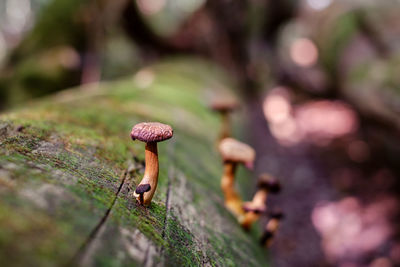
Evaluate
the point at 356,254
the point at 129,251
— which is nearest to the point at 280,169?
the point at 356,254

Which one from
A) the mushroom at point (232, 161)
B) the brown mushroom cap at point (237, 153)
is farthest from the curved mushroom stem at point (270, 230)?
the brown mushroom cap at point (237, 153)

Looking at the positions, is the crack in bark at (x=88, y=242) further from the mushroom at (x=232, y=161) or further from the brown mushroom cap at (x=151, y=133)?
the mushroom at (x=232, y=161)

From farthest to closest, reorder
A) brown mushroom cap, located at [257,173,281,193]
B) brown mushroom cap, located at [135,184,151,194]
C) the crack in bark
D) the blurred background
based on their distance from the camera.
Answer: the blurred background < brown mushroom cap, located at [257,173,281,193] < brown mushroom cap, located at [135,184,151,194] < the crack in bark

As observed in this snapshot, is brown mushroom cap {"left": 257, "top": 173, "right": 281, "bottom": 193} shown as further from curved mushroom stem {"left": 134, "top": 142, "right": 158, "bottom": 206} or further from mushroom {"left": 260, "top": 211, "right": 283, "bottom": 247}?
curved mushroom stem {"left": 134, "top": 142, "right": 158, "bottom": 206}

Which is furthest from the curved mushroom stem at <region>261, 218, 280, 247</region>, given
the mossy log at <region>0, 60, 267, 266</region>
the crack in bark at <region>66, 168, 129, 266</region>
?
the crack in bark at <region>66, 168, 129, 266</region>

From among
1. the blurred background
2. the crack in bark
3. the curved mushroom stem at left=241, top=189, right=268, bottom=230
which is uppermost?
the blurred background

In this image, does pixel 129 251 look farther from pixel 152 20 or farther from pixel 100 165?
pixel 152 20
